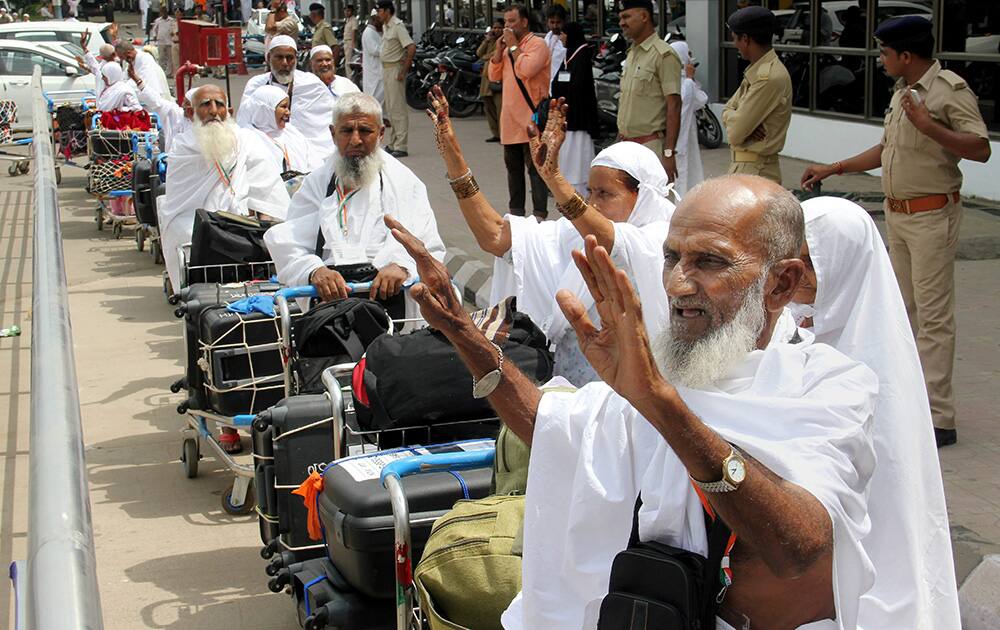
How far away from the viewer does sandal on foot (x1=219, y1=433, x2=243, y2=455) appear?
251 inches

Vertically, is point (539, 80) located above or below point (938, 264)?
above

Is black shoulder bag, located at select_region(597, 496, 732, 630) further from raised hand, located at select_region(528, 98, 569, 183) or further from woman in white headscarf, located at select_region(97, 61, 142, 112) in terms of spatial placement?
woman in white headscarf, located at select_region(97, 61, 142, 112)

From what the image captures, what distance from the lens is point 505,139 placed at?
1101 centimetres

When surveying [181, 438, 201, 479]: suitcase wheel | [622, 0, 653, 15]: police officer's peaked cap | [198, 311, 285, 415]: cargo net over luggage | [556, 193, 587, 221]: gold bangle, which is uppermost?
[622, 0, 653, 15]: police officer's peaked cap

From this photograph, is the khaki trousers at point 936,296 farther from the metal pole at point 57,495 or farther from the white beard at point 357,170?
the metal pole at point 57,495

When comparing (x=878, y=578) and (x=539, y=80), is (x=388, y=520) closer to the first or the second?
(x=878, y=578)

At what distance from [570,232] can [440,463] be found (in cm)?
129

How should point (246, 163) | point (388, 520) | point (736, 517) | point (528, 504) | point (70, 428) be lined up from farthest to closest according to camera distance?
point (246, 163) → point (388, 520) → point (528, 504) → point (736, 517) → point (70, 428)

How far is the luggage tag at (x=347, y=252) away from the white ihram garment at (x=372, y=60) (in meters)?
11.3

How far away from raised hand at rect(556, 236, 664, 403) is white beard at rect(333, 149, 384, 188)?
14.1 feet

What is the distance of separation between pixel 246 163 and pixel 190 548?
3.54m

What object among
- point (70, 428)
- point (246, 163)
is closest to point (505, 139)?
point (246, 163)

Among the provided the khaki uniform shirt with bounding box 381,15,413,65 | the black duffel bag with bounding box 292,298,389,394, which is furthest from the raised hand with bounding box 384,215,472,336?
the khaki uniform shirt with bounding box 381,15,413,65

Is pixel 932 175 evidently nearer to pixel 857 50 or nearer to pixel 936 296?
pixel 936 296
